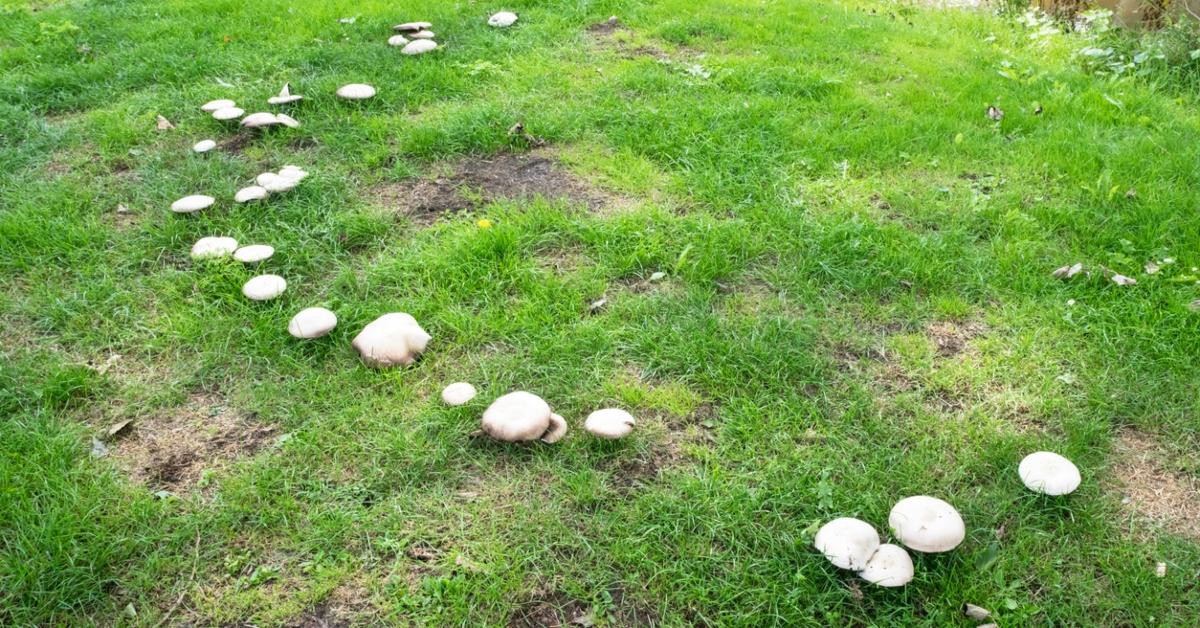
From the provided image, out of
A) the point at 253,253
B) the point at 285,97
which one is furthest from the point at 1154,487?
the point at 285,97

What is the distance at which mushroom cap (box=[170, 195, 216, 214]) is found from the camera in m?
3.98

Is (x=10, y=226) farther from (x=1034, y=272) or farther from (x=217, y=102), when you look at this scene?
(x=1034, y=272)

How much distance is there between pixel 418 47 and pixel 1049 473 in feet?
17.0

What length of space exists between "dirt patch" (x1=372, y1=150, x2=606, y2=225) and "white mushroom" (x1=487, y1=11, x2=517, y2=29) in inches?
97.1

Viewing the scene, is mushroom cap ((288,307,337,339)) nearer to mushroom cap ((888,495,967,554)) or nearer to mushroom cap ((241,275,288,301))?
mushroom cap ((241,275,288,301))

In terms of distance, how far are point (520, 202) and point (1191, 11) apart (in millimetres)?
5535

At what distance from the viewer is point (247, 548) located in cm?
250

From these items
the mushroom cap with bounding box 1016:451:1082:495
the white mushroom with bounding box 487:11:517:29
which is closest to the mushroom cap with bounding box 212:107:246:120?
the white mushroom with bounding box 487:11:517:29

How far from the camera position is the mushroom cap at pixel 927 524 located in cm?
235

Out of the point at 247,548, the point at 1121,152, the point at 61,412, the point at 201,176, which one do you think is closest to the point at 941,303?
the point at 1121,152

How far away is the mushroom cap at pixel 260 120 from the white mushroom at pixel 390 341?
7.49 feet

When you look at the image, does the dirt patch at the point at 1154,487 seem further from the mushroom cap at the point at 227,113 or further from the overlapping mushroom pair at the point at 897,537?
the mushroom cap at the point at 227,113

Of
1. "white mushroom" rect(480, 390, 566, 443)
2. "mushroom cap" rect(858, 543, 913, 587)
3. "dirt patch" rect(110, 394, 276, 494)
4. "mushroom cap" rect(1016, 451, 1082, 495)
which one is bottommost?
"dirt patch" rect(110, 394, 276, 494)

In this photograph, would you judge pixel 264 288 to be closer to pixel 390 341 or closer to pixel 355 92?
pixel 390 341
